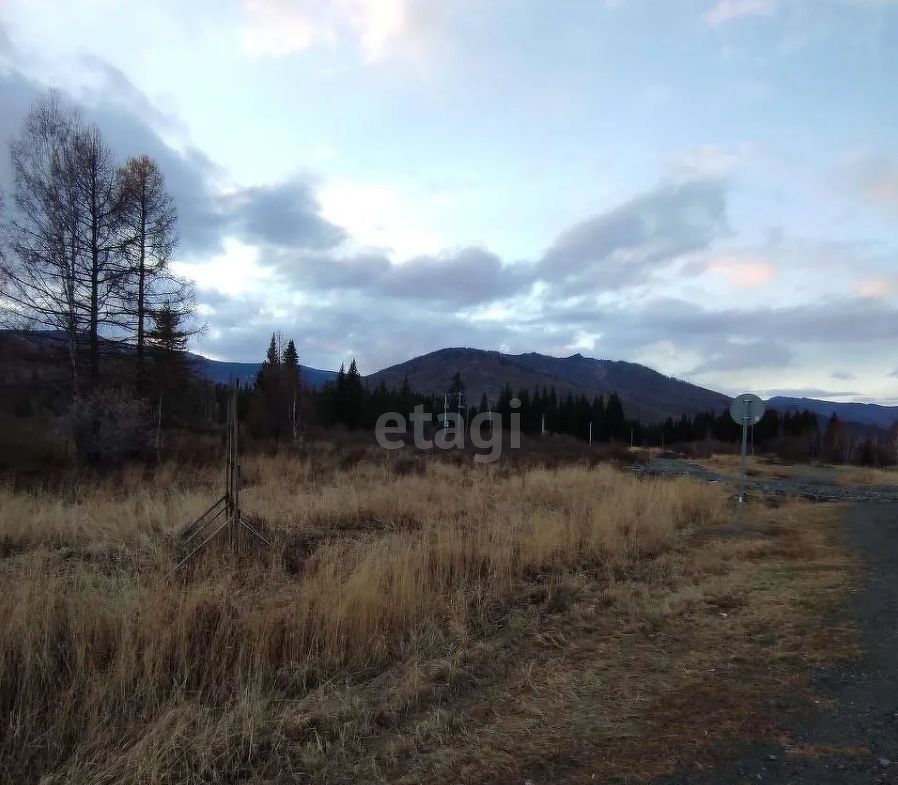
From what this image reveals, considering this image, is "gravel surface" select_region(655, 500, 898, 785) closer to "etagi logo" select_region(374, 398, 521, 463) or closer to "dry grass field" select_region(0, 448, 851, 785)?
"dry grass field" select_region(0, 448, 851, 785)

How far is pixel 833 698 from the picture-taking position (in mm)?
3832

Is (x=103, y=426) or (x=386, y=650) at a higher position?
(x=103, y=426)

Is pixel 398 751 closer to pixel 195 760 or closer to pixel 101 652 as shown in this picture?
pixel 195 760

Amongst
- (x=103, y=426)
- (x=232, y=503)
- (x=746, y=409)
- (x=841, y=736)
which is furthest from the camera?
(x=103, y=426)

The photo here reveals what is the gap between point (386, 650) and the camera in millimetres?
4688

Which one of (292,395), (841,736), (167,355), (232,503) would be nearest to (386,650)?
(841,736)

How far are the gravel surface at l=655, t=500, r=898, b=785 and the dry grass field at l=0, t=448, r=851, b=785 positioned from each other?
20 cm

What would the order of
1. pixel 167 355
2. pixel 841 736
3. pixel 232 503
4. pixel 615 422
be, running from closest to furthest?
pixel 841 736 → pixel 232 503 → pixel 167 355 → pixel 615 422

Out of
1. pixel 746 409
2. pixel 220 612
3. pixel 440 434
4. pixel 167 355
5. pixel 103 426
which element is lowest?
pixel 220 612

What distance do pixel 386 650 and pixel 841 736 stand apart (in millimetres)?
3074

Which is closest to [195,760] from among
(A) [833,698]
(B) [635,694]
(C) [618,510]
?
(B) [635,694]

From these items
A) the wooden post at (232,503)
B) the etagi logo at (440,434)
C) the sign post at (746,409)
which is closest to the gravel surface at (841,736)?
the wooden post at (232,503)

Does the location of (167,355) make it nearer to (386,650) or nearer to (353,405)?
(386,650)

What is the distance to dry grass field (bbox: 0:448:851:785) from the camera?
3127 mm
